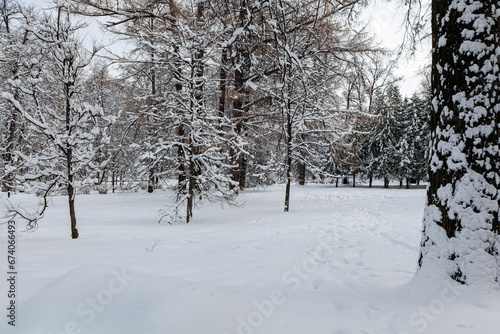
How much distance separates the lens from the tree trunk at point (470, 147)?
231 cm

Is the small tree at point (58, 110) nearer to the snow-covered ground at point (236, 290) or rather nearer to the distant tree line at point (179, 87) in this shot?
the distant tree line at point (179, 87)

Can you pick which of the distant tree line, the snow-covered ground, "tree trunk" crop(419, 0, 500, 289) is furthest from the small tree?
"tree trunk" crop(419, 0, 500, 289)

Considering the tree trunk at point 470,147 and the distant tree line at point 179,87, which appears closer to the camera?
the tree trunk at point 470,147

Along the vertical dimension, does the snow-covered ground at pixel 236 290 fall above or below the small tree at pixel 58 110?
below

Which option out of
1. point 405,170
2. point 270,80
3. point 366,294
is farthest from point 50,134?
point 405,170

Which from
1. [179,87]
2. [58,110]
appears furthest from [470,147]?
[179,87]

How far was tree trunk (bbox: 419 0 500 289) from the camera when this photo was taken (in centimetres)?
231

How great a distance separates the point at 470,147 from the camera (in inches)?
93.0

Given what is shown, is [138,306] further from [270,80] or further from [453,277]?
[270,80]

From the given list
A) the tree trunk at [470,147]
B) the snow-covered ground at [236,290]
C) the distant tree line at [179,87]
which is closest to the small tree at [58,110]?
the distant tree line at [179,87]

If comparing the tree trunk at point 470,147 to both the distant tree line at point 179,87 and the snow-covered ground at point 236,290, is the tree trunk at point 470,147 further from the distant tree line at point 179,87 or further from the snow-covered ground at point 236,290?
the distant tree line at point 179,87

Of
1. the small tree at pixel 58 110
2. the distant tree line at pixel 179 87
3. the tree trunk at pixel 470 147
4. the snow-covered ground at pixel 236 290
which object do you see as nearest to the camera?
the snow-covered ground at pixel 236 290

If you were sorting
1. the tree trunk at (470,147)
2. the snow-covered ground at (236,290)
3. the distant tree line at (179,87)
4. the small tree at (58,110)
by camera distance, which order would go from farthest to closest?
the small tree at (58,110) → the distant tree line at (179,87) → the tree trunk at (470,147) → the snow-covered ground at (236,290)

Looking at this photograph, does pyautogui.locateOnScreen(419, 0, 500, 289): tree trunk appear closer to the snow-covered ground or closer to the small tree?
the snow-covered ground
